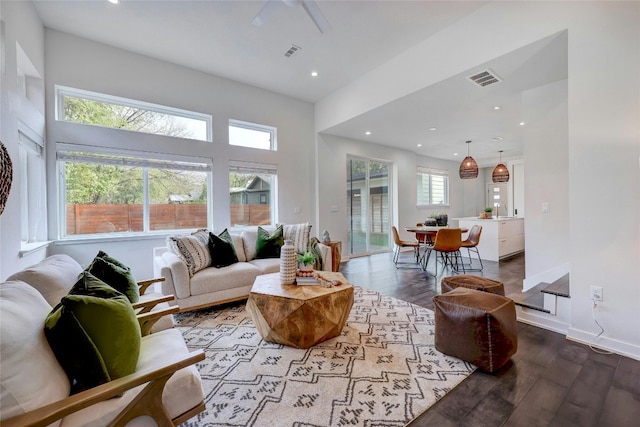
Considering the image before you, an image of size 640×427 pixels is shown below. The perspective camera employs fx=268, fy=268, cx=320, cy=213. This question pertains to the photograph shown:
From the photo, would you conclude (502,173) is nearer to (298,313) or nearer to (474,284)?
(474,284)

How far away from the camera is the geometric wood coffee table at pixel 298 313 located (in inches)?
85.0

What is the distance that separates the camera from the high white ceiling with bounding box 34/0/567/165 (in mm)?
2918

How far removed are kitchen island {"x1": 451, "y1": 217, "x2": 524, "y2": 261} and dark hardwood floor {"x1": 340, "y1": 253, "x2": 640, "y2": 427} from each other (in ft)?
11.8

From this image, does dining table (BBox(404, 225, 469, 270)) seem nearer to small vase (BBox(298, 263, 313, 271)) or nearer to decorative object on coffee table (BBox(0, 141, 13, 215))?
small vase (BBox(298, 263, 313, 271))

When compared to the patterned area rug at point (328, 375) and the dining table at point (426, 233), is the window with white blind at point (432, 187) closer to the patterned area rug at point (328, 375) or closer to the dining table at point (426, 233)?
the dining table at point (426, 233)

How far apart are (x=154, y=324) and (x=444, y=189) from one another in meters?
8.85

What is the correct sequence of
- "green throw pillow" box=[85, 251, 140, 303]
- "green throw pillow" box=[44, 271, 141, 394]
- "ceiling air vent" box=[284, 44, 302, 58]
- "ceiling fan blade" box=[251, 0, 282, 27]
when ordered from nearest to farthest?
"green throw pillow" box=[44, 271, 141, 394] < "green throw pillow" box=[85, 251, 140, 303] < "ceiling fan blade" box=[251, 0, 282, 27] < "ceiling air vent" box=[284, 44, 302, 58]

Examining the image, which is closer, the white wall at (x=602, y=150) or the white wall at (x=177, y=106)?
the white wall at (x=602, y=150)

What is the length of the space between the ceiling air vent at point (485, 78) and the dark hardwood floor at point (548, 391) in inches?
112

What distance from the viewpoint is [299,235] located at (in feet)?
13.5

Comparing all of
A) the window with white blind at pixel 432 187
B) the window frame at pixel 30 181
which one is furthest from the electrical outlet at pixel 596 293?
the window with white blind at pixel 432 187

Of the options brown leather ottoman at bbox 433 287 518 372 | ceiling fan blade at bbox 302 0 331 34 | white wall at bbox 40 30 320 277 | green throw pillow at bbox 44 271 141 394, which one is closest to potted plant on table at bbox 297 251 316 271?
brown leather ottoman at bbox 433 287 518 372

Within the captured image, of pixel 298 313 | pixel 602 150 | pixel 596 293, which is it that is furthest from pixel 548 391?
pixel 602 150

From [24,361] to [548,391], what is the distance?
2.66 m
